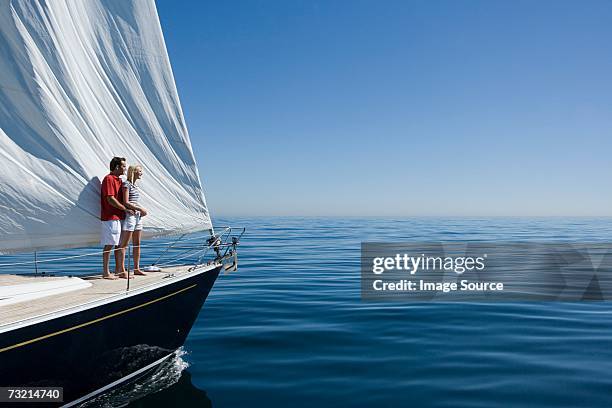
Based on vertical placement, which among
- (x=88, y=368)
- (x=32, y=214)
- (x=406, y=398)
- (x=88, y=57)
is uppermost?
(x=88, y=57)

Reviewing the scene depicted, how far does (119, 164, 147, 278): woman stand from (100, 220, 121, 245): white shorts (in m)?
0.25

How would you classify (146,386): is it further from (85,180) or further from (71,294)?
(85,180)

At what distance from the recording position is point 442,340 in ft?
29.6

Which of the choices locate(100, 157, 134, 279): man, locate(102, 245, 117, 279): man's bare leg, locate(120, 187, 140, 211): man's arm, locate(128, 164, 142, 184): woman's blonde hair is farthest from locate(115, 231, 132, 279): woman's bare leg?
locate(128, 164, 142, 184): woman's blonde hair

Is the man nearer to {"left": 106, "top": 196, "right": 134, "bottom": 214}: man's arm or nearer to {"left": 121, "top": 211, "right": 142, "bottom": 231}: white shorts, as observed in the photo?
{"left": 106, "top": 196, "right": 134, "bottom": 214}: man's arm

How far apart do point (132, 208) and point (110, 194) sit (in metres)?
0.47

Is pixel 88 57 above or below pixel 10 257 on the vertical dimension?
above

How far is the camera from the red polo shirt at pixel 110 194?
7609mm

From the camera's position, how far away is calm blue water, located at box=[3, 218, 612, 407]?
21.7ft

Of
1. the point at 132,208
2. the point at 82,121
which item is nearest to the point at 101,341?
the point at 132,208

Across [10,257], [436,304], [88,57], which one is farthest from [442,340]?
[10,257]

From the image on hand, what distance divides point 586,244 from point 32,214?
2964 cm

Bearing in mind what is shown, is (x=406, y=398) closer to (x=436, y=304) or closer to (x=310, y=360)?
(x=310, y=360)

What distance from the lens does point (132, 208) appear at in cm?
795
